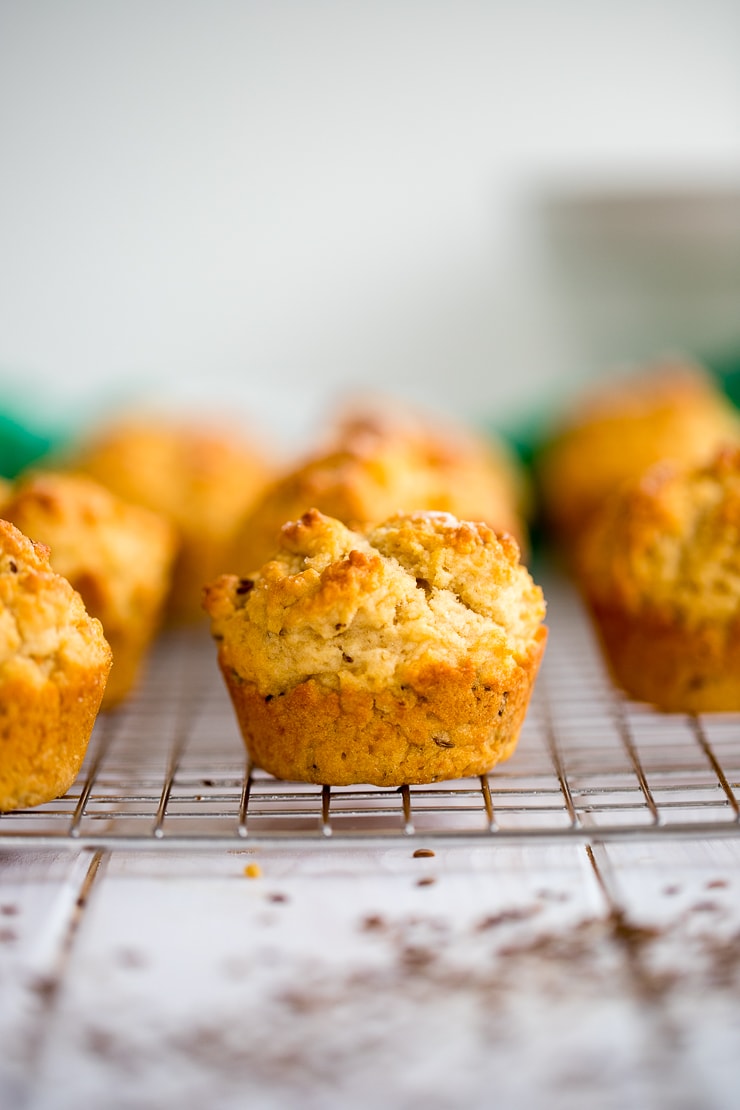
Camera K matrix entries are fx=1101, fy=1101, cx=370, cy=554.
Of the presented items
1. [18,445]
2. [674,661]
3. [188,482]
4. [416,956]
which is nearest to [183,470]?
[188,482]

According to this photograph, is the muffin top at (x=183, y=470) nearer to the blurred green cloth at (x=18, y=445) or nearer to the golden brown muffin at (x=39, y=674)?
the blurred green cloth at (x=18, y=445)

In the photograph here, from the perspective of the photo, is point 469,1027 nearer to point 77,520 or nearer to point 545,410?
point 77,520

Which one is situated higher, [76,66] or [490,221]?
[76,66]

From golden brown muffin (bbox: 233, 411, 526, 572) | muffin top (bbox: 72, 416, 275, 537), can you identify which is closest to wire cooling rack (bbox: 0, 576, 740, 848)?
golden brown muffin (bbox: 233, 411, 526, 572)

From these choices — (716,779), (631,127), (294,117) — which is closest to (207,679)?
(716,779)

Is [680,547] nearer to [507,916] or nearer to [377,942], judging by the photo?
[507,916]

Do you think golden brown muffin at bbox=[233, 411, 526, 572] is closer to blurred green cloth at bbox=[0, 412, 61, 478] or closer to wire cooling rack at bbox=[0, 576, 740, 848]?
wire cooling rack at bbox=[0, 576, 740, 848]

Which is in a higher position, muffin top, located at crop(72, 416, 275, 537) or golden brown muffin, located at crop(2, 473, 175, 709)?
golden brown muffin, located at crop(2, 473, 175, 709)
